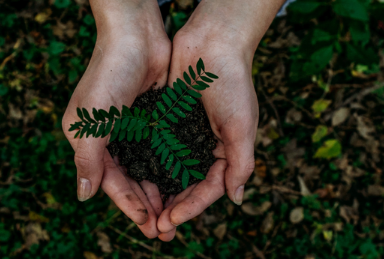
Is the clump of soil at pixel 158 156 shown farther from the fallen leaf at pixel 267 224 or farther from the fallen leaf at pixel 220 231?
the fallen leaf at pixel 267 224

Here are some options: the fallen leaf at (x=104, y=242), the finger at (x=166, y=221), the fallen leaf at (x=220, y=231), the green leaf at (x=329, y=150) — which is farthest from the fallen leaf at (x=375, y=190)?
the fallen leaf at (x=104, y=242)

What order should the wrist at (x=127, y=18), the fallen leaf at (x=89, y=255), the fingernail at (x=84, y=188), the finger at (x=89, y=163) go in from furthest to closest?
1. the fallen leaf at (x=89, y=255)
2. the wrist at (x=127, y=18)
3. the fingernail at (x=84, y=188)
4. the finger at (x=89, y=163)

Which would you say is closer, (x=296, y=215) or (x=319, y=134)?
(x=296, y=215)

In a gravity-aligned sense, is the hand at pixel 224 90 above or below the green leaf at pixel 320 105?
above

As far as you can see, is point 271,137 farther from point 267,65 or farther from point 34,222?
point 34,222

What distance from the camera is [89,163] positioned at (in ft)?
7.47

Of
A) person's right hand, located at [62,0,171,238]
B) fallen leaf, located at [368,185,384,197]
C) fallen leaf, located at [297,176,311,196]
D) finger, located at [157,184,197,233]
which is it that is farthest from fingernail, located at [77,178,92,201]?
fallen leaf, located at [368,185,384,197]

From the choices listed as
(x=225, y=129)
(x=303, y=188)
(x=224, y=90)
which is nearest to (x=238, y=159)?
(x=225, y=129)

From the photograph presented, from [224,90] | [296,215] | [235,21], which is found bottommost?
[296,215]

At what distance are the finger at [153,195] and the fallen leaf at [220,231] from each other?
4.14 ft

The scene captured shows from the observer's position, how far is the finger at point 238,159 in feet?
8.22

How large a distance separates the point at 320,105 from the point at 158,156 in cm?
242

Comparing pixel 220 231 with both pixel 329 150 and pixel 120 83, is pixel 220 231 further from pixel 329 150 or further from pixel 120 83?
pixel 120 83

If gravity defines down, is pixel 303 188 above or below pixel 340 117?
below
